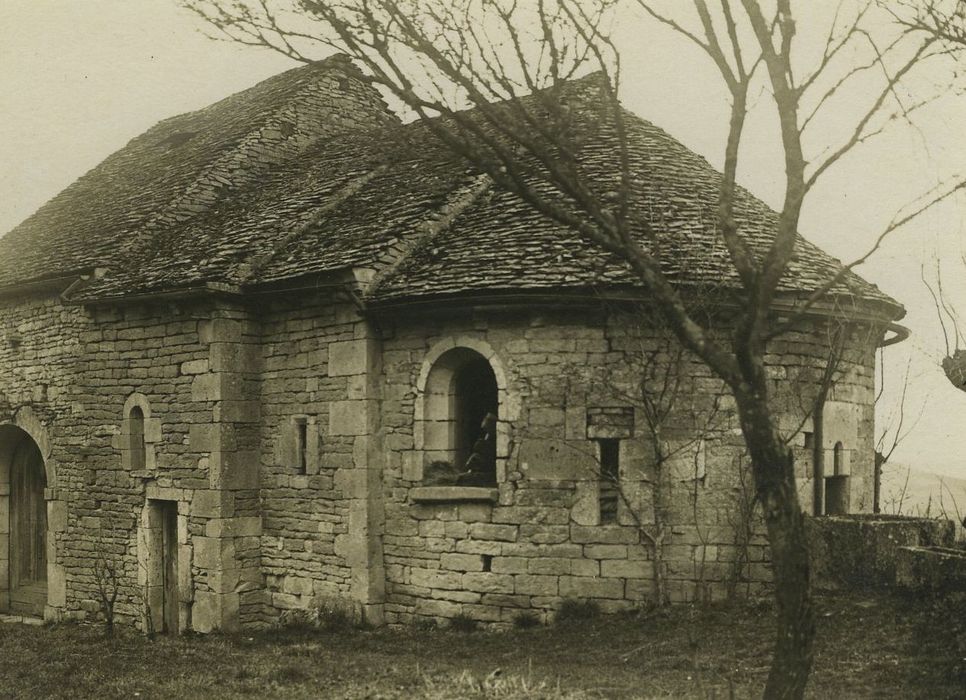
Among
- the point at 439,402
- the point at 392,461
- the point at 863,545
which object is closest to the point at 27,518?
the point at 392,461

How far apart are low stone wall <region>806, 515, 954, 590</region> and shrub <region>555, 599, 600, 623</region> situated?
2131 millimetres

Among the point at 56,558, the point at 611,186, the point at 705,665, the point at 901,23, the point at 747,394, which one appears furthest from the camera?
the point at 56,558

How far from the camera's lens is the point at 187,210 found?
14172mm

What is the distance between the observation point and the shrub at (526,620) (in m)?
9.58

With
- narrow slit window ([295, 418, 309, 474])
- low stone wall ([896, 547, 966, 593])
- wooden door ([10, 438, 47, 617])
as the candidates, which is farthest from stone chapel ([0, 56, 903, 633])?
low stone wall ([896, 547, 966, 593])

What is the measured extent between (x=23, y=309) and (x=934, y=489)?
41522 millimetres

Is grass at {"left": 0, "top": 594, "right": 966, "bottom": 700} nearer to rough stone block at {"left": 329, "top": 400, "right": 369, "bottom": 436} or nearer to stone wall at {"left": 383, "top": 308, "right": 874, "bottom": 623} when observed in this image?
stone wall at {"left": 383, "top": 308, "right": 874, "bottom": 623}

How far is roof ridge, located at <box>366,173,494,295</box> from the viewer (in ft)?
34.8

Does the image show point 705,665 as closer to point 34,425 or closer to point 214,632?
point 214,632

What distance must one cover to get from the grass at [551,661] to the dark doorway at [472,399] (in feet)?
6.93

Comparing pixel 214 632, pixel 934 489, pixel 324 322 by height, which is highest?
pixel 324 322

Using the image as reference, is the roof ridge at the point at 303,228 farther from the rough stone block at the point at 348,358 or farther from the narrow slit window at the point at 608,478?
the narrow slit window at the point at 608,478

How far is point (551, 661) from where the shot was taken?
8.41 metres

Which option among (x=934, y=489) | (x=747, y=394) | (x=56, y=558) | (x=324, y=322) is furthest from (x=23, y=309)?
(x=934, y=489)
